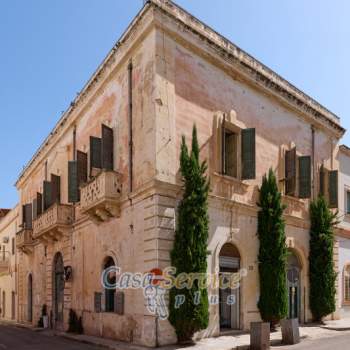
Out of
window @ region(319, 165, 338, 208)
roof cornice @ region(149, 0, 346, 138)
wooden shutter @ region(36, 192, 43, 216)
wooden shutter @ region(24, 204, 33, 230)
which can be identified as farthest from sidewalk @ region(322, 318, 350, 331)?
wooden shutter @ region(24, 204, 33, 230)

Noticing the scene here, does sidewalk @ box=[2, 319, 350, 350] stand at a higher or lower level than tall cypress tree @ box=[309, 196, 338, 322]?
lower

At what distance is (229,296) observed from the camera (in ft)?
50.1

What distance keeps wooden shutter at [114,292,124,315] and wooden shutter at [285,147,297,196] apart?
799cm

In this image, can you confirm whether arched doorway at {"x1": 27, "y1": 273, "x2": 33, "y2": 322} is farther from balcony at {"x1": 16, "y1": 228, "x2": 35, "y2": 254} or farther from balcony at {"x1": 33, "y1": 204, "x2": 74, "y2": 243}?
balcony at {"x1": 33, "y1": 204, "x2": 74, "y2": 243}

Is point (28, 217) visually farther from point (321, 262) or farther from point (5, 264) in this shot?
point (321, 262)

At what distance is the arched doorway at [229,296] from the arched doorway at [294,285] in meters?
3.55

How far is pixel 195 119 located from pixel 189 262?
4.59m

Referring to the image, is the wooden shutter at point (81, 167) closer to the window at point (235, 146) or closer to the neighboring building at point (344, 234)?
the window at point (235, 146)

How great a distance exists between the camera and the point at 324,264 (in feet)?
61.7

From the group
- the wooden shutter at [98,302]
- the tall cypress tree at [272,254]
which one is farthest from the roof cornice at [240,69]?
the wooden shutter at [98,302]

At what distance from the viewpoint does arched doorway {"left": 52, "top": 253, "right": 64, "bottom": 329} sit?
2045 centimetres

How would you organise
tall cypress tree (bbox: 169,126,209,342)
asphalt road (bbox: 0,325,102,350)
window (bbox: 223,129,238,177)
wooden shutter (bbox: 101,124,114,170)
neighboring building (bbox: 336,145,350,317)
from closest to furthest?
tall cypress tree (bbox: 169,126,209,342) < asphalt road (bbox: 0,325,102,350) < wooden shutter (bbox: 101,124,114,170) < window (bbox: 223,129,238,177) < neighboring building (bbox: 336,145,350,317)

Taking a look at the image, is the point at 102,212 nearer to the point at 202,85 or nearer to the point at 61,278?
the point at 202,85

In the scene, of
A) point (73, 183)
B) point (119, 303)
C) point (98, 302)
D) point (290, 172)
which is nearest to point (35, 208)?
point (73, 183)
